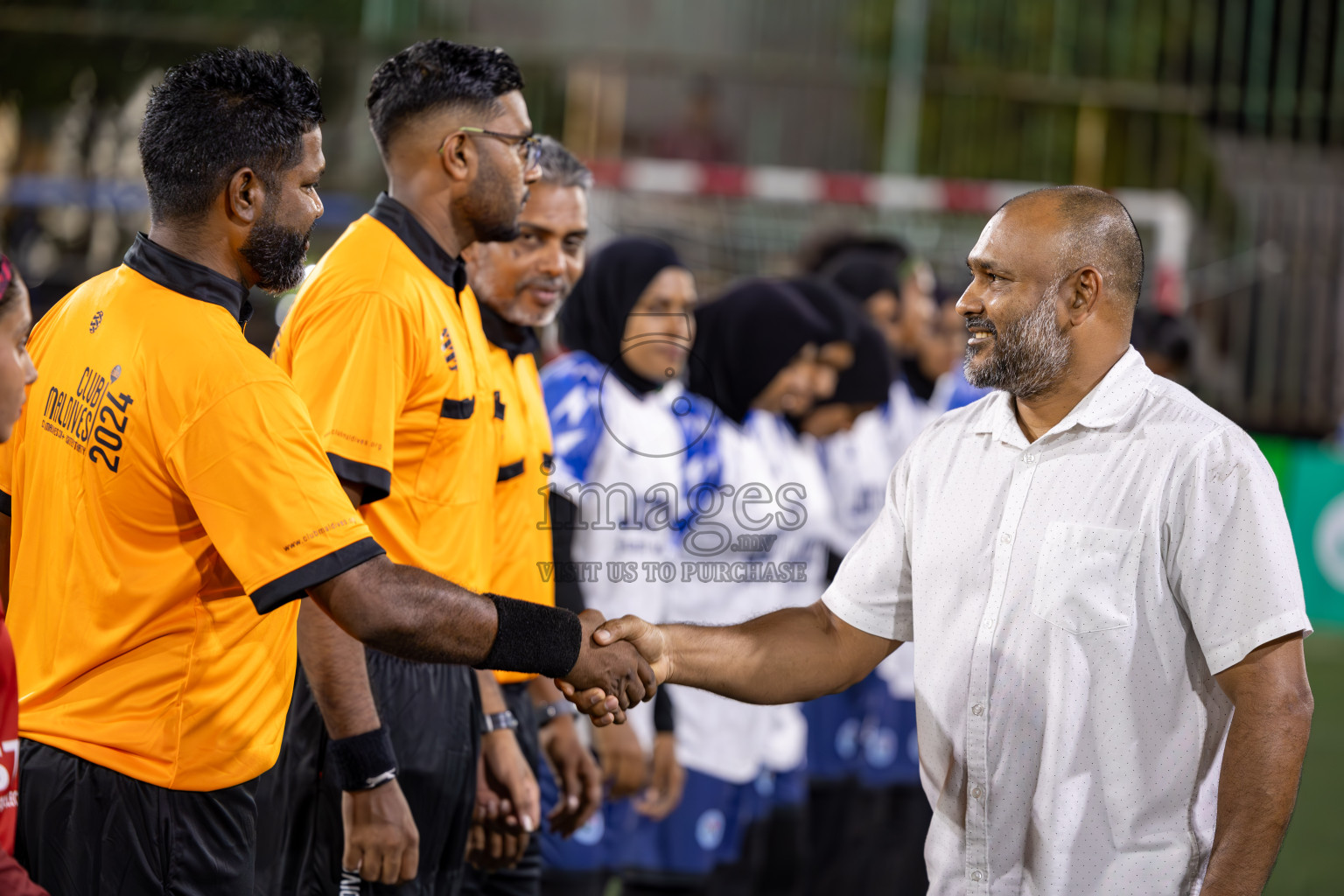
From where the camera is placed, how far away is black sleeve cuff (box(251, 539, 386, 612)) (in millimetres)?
1965

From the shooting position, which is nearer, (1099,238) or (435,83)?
(1099,238)

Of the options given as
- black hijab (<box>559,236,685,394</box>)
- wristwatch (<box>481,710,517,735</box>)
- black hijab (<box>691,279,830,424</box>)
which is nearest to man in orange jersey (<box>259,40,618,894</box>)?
wristwatch (<box>481,710,517,735</box>)

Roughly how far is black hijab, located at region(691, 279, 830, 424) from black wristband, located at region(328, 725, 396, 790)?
294cm

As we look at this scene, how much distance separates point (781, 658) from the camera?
8.65 ft

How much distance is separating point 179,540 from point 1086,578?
147 centimetres

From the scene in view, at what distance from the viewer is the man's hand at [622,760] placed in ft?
12.0

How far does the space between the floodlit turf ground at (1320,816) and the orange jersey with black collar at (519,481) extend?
3366 millimetres

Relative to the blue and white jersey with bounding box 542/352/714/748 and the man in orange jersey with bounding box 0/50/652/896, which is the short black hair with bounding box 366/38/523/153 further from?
the blue and white jersey with bounding box 542/352/714/748

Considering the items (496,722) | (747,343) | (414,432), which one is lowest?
(496,722)

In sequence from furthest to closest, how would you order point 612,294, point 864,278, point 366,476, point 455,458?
point 864,278
point 612,294
point 455,458
point 366,476

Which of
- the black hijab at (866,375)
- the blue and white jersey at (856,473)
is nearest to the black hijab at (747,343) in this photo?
the black hijab at (866,375)

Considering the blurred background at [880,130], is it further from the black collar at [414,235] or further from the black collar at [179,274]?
the black collar at [179,274]

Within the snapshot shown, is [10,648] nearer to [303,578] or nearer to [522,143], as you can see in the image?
[303,578]

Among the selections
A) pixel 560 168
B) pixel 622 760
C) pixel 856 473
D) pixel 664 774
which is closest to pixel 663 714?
pixel 664 774
